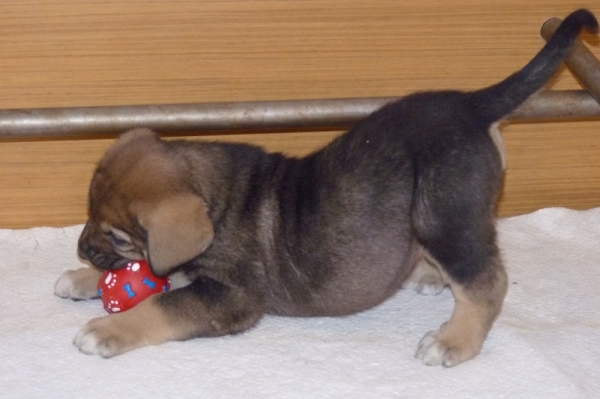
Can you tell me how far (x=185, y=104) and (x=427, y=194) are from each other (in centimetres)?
89

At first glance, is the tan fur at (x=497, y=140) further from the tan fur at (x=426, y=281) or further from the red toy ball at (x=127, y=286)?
the red toy ball at (x=127, y=286)

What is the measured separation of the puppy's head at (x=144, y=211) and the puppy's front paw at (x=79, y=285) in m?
0.22

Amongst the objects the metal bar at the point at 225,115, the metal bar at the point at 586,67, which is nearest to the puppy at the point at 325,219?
the metal bar at the point at 225,115

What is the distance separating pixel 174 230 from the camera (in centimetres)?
238

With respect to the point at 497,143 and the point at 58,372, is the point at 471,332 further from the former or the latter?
the point at 58,372

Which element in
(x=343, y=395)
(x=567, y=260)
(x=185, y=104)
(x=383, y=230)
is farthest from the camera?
(x=567, y=260)

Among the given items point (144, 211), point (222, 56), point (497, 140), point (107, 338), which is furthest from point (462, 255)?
point (222, 56)

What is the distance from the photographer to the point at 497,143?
8.43ft

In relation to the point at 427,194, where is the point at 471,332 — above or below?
below

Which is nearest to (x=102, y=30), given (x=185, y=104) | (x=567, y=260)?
(x=185, y=104)

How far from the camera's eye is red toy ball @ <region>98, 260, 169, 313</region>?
103 inches

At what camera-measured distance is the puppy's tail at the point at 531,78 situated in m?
2.53

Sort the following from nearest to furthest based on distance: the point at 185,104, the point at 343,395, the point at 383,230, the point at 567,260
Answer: the point at 343,395 < the point at 383,230 < the point at 185,104 < the point at 567,260

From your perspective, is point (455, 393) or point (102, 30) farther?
point (102, 30)
